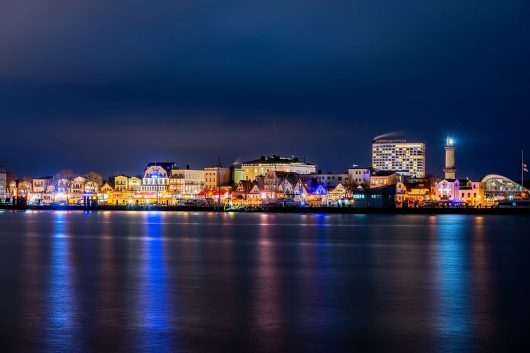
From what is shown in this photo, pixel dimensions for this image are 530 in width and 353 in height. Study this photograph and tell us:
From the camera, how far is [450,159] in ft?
374

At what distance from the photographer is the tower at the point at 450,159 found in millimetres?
111875

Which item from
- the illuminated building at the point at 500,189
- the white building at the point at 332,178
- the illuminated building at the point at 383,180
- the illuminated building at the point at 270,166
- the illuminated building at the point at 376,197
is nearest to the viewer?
the illuminated building at the point at 376,197

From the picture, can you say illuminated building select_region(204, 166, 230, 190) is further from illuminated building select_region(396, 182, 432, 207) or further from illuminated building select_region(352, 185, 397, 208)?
illuminated building select_region(352, 185, 397, 208)

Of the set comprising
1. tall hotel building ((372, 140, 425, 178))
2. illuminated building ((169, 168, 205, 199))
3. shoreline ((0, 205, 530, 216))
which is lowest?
shoreline ((0, 205, 530, 216))

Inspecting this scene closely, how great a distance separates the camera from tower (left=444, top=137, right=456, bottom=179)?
112m

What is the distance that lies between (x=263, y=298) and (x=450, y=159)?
324ft

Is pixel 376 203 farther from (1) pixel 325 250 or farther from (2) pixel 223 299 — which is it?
(2) pixel 223 299

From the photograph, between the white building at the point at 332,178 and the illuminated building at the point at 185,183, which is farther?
the white building at the point at 332,178

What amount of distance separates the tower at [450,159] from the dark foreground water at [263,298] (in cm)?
7737

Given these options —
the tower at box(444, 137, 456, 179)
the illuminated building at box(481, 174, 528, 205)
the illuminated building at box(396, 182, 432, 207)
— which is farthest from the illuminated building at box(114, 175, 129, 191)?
the illuminated building at box(481, 174, 528, 205)

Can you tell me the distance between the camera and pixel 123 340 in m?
14.0

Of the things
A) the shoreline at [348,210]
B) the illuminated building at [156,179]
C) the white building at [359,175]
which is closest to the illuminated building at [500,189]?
the shoreline at [348,210]

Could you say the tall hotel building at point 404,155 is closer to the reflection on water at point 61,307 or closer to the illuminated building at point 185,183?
the illuminated building at point 185,183

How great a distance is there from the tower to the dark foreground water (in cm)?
7737
